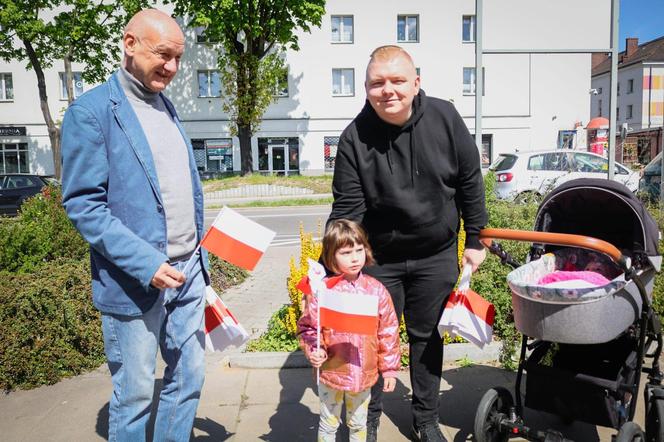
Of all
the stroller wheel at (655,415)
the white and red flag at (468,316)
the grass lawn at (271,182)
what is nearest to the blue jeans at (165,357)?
the white and red flag at (468,316)

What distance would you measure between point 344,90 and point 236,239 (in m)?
32.2

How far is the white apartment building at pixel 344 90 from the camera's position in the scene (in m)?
33.0

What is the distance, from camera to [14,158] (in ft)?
111

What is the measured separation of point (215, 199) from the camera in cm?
2219

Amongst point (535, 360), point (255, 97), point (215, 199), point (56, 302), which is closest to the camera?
point (535, 360)

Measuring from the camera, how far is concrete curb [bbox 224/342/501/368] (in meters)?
4.26

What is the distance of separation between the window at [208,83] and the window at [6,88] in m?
11.0

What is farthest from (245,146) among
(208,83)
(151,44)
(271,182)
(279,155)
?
(151,44)

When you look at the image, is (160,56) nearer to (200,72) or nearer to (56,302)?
(56,302)

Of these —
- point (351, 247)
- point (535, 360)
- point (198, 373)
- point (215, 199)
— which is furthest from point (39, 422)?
point (215, 199)

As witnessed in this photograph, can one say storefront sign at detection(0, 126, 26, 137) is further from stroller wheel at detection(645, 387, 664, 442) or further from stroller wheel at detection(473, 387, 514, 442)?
stroller wheel at detection(645, 387, 664, 442)

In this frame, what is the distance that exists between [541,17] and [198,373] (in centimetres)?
3669

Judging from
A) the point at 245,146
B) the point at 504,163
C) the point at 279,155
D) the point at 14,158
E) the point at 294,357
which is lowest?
the point at 294,357

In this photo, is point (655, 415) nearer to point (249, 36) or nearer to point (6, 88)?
point (249, 36)
